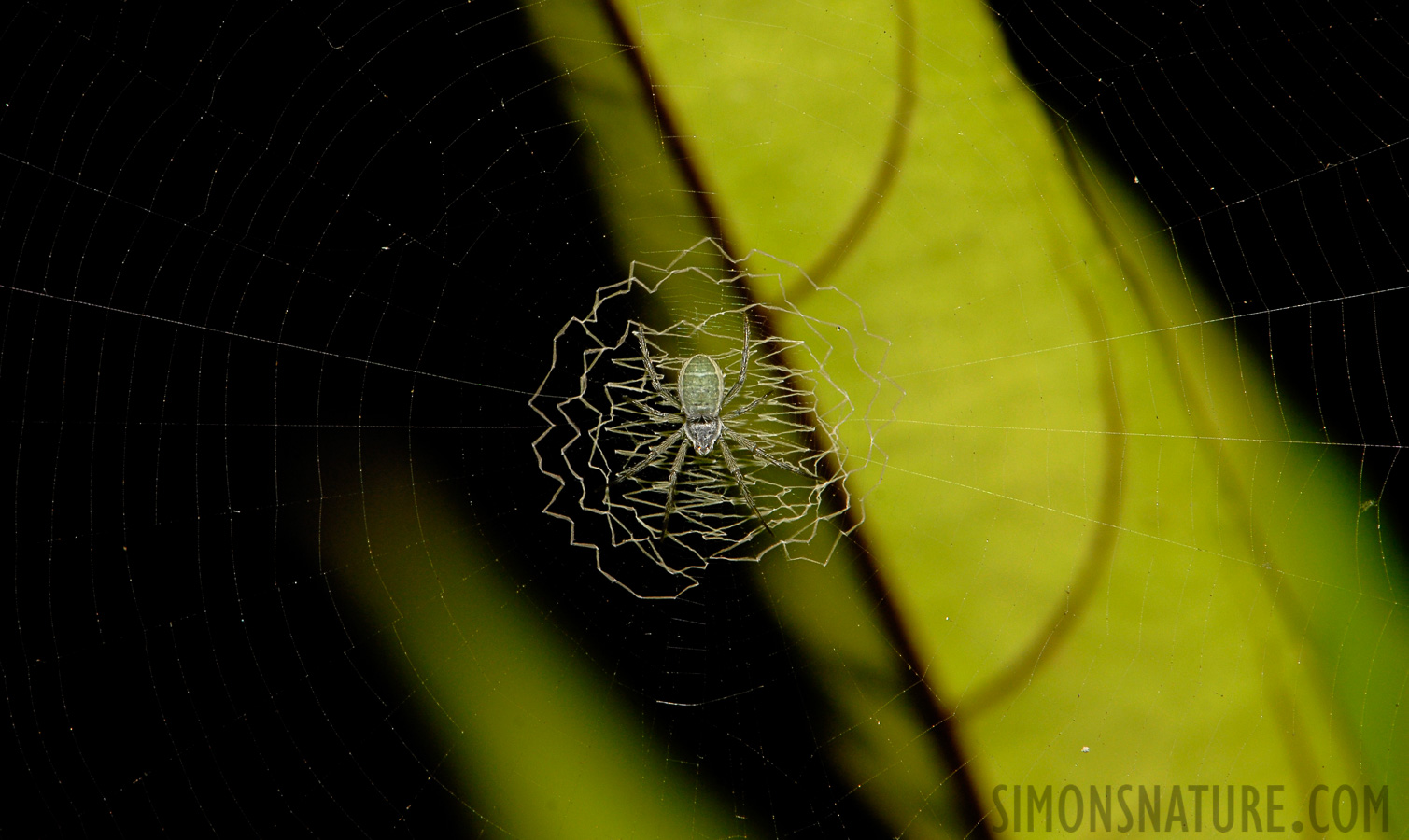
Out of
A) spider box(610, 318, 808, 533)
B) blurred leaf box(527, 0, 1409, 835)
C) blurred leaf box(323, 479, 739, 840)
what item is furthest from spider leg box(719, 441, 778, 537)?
blurred leaf box(323, 479, 739, 840)

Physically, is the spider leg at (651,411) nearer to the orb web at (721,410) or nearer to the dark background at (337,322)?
the orb web at (721,410)

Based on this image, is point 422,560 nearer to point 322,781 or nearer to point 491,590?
point 491,590

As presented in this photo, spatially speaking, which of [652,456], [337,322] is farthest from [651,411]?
[337,322]

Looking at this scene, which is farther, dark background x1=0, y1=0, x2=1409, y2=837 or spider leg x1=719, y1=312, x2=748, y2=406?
spider leg x1=719, y1=312, x2=748, y2=406

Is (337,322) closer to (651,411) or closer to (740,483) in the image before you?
(651,411)

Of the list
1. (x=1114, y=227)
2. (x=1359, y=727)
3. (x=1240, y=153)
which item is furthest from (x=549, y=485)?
(x=1359, y=727)

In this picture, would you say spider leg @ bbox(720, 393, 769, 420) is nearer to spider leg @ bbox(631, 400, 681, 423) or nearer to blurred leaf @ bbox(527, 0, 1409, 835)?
spider leg @ bbox(631, 400, 681, 423)
